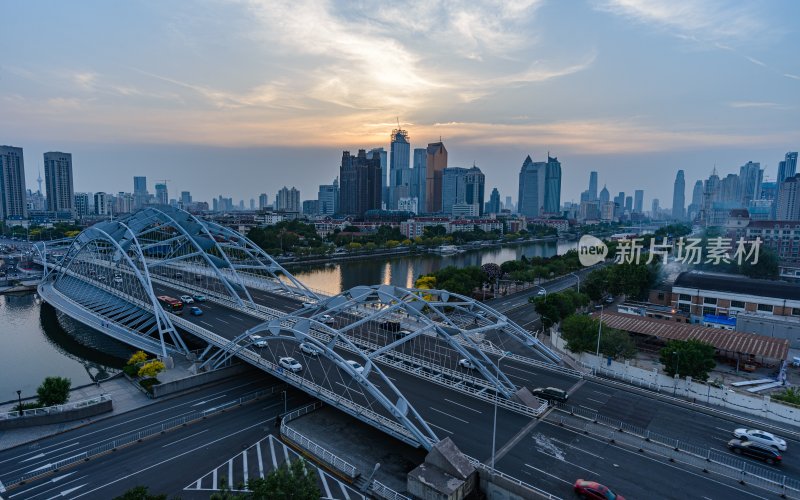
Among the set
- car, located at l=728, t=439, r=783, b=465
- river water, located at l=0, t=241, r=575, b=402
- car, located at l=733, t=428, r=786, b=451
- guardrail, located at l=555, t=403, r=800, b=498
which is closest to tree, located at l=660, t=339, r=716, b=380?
car, located at l=733, t=428, r=786, b=451

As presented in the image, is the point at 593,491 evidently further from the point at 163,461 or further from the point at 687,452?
the point at 163,461

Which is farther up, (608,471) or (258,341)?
(258,341)

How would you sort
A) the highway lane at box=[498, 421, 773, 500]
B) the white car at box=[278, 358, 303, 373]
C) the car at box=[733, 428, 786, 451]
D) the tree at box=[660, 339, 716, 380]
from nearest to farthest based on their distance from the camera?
the highway lane at box=[498, 421, 773, 500]
the car at box=[733, 428, 786, 451]
the white car at box=[278, 358, 303, 373]
the tree at box=[660, 339, 716, 380]

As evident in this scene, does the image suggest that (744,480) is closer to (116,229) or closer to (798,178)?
(116,229)

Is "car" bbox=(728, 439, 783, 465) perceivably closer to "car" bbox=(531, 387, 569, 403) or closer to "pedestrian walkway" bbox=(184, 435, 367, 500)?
"car" bbox=(531, 387, 569, 403)

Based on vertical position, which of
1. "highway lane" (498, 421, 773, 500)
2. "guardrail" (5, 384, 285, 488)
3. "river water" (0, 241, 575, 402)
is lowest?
"river water" (0, 241, 575, 402)

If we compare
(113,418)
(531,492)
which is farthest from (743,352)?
(113,418)

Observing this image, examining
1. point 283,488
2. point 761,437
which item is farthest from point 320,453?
point 761,437

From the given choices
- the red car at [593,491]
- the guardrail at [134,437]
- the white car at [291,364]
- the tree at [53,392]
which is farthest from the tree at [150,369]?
the red car at [593,491]
